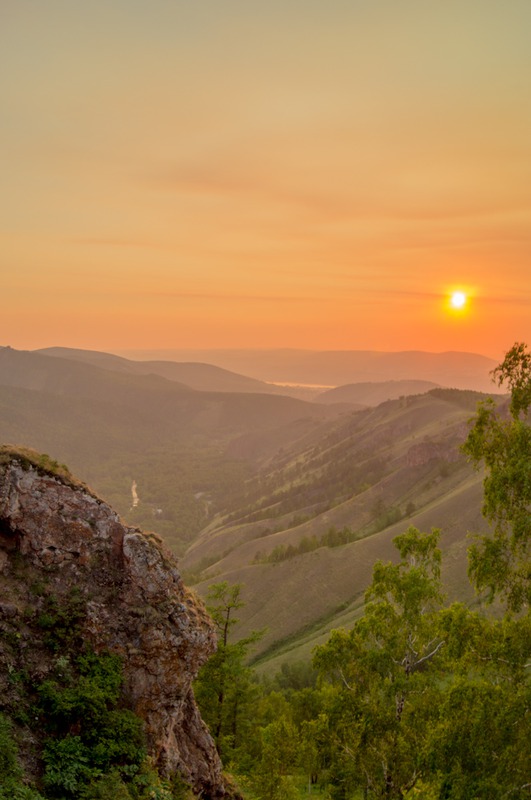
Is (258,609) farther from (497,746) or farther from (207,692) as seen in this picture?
(497,746)

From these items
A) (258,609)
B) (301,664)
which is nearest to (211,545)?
(258,609)

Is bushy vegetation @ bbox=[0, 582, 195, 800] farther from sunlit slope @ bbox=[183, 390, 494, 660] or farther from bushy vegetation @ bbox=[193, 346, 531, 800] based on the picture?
sunlit slope @ bbox=[183, 390, 494, 660]

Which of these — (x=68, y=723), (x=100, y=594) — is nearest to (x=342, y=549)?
(x=100, y=594)

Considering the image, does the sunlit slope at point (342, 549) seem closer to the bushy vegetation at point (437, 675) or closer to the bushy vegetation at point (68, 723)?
the bushy vegetation at point (437, 675)

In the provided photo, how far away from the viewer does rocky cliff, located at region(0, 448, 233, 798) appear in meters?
18.5

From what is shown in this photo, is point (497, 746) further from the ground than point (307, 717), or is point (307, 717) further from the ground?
point (497, 746)

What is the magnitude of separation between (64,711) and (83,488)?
24.7ft

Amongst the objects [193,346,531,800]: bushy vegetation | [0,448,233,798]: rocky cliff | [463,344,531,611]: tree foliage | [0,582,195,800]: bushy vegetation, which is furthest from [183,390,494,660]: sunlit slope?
[463,344,531,611]: tree foliage

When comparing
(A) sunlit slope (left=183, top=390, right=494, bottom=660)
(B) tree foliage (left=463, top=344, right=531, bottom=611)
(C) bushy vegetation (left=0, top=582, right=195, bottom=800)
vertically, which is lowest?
(A) sunlit slope (left=183, top=390, right=494, bottom=660)

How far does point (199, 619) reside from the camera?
21375 millimetres

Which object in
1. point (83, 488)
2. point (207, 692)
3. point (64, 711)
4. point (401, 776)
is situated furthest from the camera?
point (207, 692)

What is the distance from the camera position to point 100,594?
19500mm

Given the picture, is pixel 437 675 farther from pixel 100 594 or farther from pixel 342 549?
pixel 342 549

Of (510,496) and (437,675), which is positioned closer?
(510,496)
